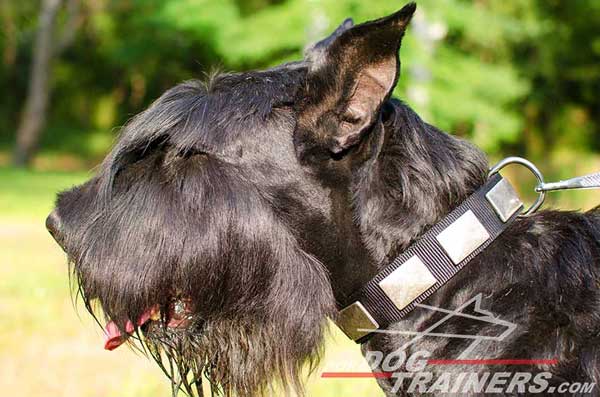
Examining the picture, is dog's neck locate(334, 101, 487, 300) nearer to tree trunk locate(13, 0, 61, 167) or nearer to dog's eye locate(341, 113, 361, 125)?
dog's eye locate(341, 113, 361, 125)

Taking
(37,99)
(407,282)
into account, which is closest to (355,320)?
(407,282)

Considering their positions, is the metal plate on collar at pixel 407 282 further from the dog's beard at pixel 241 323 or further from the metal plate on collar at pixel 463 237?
the dog's beard at pixel 241 323

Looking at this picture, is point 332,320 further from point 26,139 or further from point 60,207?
point 26,139

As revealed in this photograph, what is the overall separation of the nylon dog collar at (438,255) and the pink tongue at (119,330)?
761mm

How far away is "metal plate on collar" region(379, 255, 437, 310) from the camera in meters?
2.53

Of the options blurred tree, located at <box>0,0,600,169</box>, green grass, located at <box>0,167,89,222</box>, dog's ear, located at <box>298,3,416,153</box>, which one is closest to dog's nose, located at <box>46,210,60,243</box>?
blurred tree, located at <box>0,0,600,169</box>

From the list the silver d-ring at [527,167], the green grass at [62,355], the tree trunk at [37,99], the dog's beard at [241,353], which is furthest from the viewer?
the tree trunk at [37,99]

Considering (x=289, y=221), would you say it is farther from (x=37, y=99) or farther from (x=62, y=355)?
(x=37, y=99)

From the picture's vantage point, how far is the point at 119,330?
290 centimetres

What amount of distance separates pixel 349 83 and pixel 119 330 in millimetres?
1233

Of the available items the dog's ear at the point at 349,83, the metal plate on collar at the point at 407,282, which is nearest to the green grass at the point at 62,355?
the metal plate on collar at the point at 407,282

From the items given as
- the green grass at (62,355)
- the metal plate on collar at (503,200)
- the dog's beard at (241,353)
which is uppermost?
the metal plate on collar at (503,200)

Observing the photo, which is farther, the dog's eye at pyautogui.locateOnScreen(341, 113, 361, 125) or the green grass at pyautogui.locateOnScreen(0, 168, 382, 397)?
the green grass at pyautogui.locateOnScreen(0, 168, 382, 397)

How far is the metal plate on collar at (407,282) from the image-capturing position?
2.53 metres
